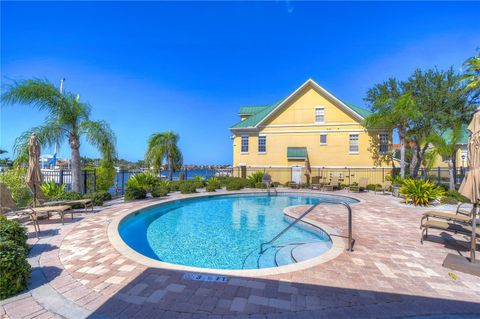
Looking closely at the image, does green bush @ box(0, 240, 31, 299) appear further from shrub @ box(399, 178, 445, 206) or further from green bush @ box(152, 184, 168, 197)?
shrub @ box(399, 178, 445, 206)

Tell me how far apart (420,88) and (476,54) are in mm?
5455

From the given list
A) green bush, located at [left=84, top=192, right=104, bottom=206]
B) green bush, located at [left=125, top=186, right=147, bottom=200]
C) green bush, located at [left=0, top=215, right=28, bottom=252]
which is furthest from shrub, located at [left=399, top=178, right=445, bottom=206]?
green bush, located at [left=84, top=192, right=104, bottom=206]

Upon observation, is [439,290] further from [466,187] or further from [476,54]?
[476,54]

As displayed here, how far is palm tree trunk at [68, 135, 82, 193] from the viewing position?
11891 mm

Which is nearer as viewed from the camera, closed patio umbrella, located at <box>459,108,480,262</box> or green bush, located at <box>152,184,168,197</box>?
closed patio umbrella, located at <box>459,108,480,262</box>

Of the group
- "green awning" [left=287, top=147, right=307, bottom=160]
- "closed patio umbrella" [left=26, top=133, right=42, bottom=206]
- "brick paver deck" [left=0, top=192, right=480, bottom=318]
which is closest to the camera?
"brick paver deck" [left=0, top=192, right=480, bottom=318]

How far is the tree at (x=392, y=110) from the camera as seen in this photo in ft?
58.2

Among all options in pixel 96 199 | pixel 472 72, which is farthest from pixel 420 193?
pixel 96 199

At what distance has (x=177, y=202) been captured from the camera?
45.9 feet

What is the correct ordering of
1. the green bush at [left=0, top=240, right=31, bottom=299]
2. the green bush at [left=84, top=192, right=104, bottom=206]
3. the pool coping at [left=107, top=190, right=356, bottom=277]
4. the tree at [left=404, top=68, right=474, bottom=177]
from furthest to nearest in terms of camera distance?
1. the tree at [left=404, top=68, right=474, bottom=177]
2. the green bush at [left=84, top=192, right=104, bottom=206]
3. the pool coping at [left=107, top=190, right=356, bottom=277]
4. the green bush at [left=0, top=240, right=31, bottom=299]

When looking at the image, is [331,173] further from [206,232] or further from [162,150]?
[162,150]

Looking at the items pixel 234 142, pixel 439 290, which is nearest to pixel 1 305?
pixel 439 290

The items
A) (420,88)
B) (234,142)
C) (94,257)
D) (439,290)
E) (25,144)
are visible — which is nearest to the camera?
(439,290)

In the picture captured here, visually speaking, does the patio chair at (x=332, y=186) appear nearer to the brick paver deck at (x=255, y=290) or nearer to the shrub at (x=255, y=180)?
the shrub at (x=255, y=180)
